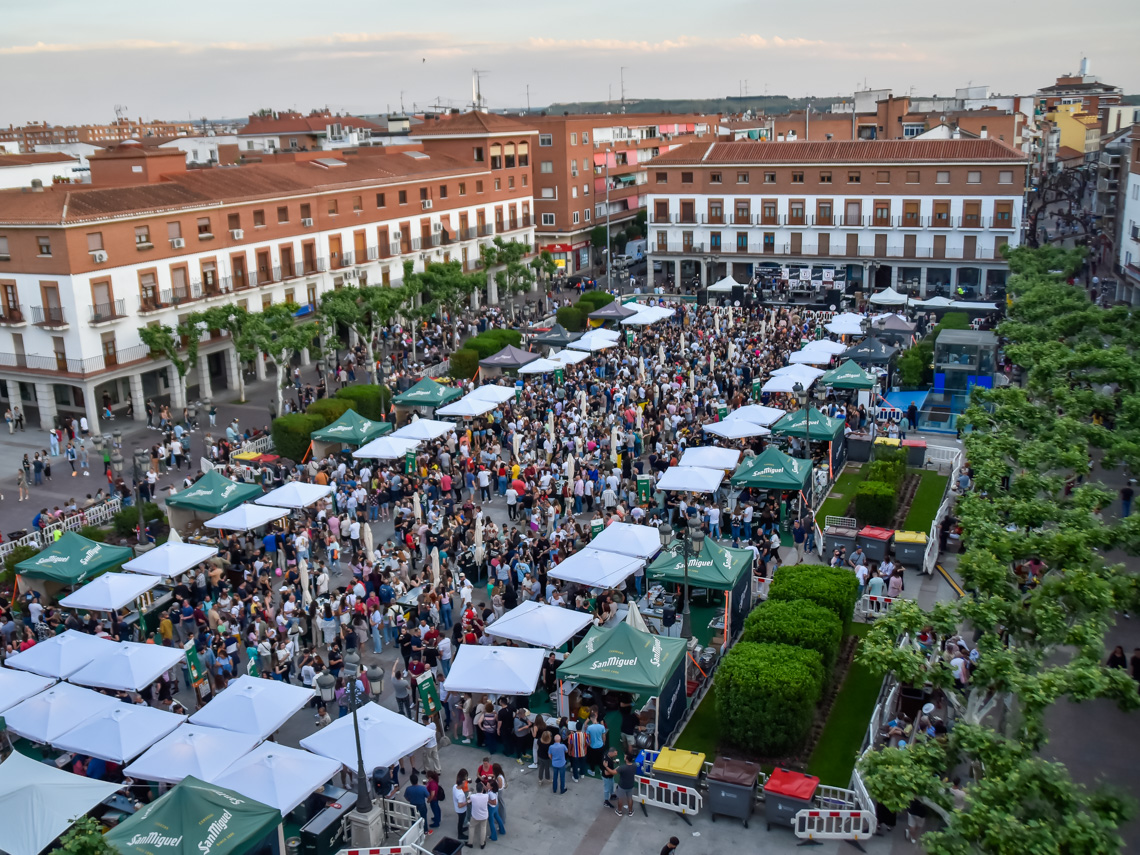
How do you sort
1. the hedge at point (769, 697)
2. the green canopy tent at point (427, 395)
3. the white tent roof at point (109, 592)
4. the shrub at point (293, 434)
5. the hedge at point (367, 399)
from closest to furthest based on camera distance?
the hedge at point (769, 697), the white tent roof at point (109, 592), the shrub at point (293, 434), the green canopy tent at point (427, 395), the hedge at point (367, 399)

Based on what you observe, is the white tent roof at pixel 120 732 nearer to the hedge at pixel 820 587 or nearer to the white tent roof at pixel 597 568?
the white tent roof at pixel 597 568

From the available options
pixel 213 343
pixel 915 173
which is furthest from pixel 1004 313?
pixel 213 343

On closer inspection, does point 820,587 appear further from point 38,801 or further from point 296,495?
point 296,495

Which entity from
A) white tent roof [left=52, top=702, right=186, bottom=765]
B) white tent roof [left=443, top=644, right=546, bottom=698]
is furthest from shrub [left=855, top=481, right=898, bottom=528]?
white tent roof [left=52, top=702, right=186, bottom=765]

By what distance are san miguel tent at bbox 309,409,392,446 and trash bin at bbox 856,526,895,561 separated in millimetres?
14605

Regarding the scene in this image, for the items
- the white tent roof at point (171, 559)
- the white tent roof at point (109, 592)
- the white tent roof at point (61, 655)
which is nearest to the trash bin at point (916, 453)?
the white tent roof at point (171, 559)

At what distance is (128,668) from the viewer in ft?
56.2

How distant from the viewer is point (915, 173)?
180 ft

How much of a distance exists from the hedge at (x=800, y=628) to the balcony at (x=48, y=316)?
29.7m

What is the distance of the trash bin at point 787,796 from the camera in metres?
14.3

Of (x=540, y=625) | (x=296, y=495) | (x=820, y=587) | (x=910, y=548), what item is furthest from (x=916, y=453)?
(x=296, y=495)

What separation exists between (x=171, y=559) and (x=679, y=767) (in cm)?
1254

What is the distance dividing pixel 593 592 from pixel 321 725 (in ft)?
21.7

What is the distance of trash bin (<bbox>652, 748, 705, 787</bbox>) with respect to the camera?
15008 mm
